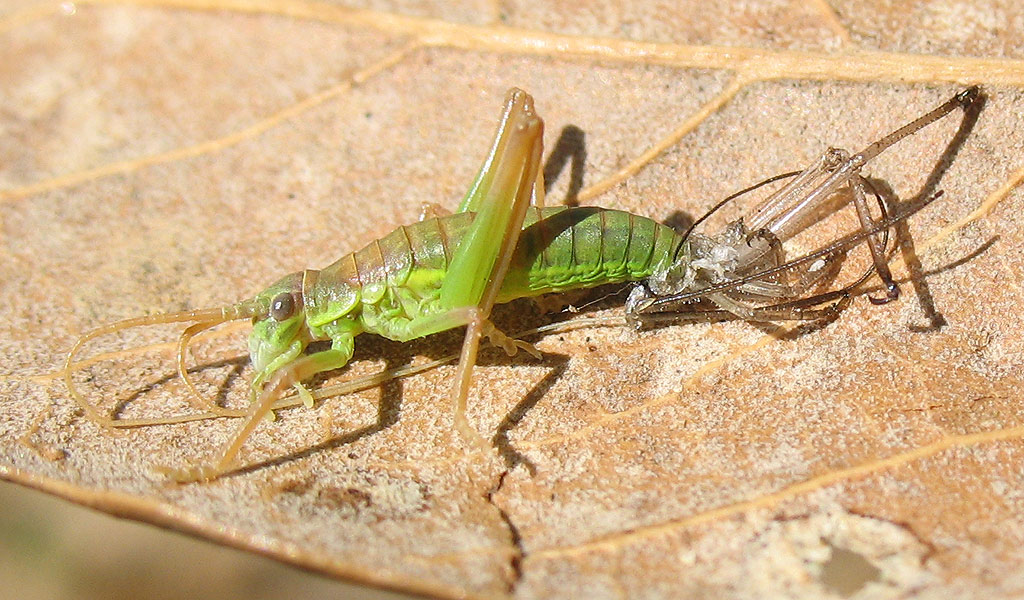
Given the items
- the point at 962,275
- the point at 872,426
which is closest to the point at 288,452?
the point at 872,426

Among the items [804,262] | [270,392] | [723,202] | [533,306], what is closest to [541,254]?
[533,306]

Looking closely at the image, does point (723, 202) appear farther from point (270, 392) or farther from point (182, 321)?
point (182, 321)

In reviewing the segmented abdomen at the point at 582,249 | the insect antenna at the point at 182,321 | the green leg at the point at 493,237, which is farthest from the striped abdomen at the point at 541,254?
the insect antenna at the point at 182,321

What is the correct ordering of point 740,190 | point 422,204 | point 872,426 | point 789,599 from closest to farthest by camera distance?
1. point 789,599
2. point 872,426
3. point 740,190
4. point 422,204

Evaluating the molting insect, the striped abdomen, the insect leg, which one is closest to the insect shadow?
the molting insect

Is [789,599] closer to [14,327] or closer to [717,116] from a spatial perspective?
[717,116]

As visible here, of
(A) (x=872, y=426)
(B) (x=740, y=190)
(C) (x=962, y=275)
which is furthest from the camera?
(B) (x=740, y=190)
